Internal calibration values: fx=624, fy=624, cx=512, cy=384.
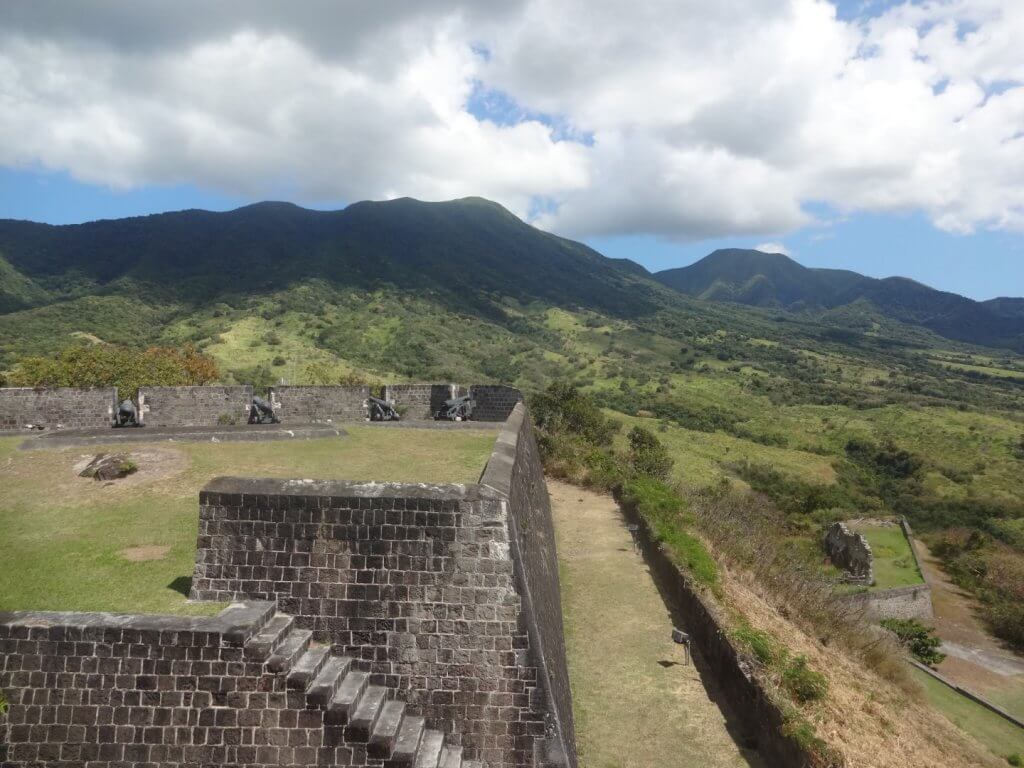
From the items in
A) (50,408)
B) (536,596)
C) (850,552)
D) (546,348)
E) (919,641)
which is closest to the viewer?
(536,596)

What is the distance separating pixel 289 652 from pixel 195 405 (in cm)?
1219

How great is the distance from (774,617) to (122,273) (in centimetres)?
9463

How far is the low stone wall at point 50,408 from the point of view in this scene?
14656 mm

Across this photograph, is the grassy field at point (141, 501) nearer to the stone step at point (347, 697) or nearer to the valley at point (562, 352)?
the stone step at point (347, 697)

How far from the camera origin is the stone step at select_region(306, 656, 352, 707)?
5172 millimetres

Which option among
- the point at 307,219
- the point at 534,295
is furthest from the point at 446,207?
the point at 534,295

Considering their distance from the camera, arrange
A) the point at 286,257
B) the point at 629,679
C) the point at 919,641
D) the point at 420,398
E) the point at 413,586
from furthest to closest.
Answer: the point at 286,257 < the point at 420,398 < the point at 919,641 < the point at 629,679 < the point at 413,586

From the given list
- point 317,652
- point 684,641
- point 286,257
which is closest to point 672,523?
point 684,641

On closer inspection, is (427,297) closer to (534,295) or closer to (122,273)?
(534,295)

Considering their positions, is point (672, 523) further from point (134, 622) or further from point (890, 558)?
point (890, 558)

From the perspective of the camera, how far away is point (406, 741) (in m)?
5.37

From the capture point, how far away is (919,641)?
17406 mm

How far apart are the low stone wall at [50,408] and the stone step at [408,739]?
1286 cm

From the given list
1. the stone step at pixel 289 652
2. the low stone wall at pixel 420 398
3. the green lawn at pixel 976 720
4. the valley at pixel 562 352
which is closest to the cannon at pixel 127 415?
the low stone wall at pixel 420 398
